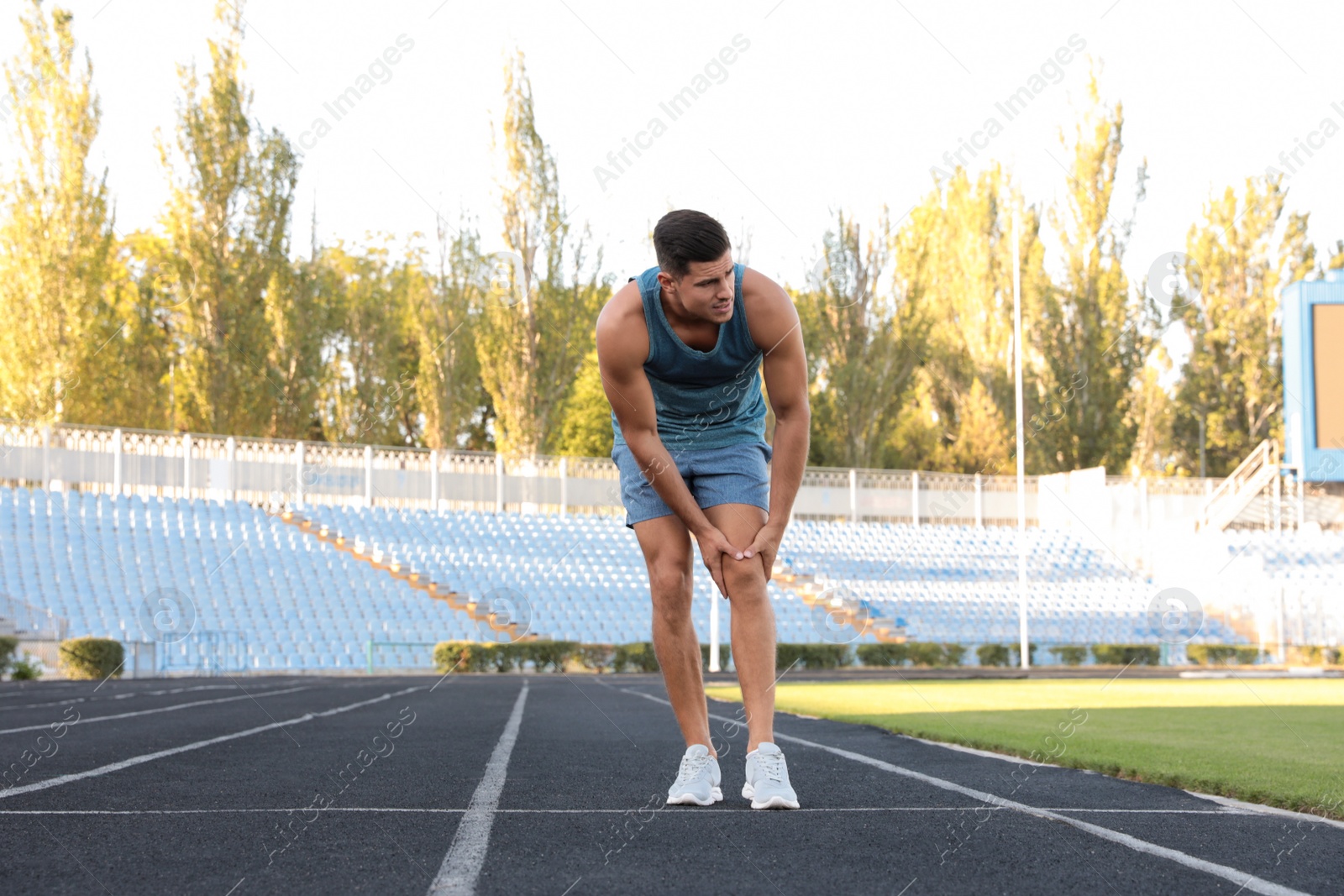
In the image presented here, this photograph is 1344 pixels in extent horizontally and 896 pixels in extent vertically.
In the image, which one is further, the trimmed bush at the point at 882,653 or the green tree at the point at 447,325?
the green tree at the point at 447,325

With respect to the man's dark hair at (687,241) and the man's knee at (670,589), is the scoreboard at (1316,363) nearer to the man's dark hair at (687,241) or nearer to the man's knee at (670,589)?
the man's knee at (670,589)

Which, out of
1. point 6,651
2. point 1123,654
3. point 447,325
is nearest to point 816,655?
point 1123,654

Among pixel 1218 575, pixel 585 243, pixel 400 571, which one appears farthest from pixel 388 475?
pixel 1218 575

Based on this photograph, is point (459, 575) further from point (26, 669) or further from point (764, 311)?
point (764, 311)

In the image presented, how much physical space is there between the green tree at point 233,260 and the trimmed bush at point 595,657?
43.6ft

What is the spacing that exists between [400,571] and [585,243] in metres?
13.2

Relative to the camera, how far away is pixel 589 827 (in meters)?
3.40

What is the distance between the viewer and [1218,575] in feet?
101

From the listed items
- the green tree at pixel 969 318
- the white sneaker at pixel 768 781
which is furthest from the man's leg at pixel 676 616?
the green tree at pixel 969 318

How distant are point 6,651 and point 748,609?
19363 mm

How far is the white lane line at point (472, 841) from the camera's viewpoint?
256cm

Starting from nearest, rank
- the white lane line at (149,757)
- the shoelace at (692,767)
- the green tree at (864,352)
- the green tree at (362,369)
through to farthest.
Answer: 1. the shoelace at (692,767)
2. the white lane line at (149,757)
3. the green tree at (864,352)
4. the green tree at (362,369)

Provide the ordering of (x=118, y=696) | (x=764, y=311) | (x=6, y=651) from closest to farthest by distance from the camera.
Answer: (x=764, y=311)
(x=118, y=696)
(x=6, y=651)

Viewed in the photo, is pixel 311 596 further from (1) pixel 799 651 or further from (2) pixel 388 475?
(1) pixel 799 651
